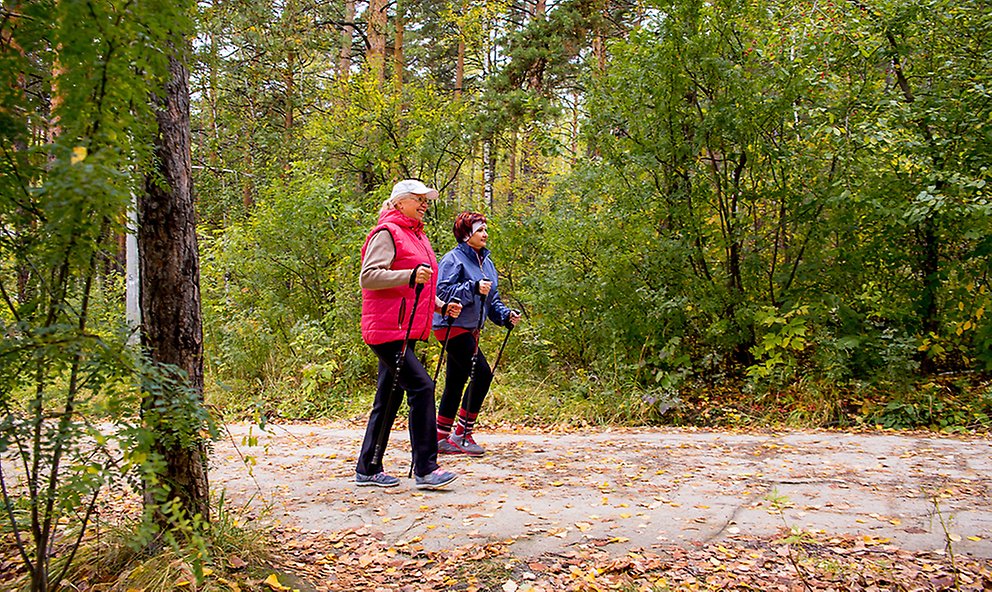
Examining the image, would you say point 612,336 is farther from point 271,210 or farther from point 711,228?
point 271,210

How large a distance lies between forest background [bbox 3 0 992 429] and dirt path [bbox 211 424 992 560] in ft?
4.68

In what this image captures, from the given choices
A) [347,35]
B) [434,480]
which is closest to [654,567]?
[434,480]

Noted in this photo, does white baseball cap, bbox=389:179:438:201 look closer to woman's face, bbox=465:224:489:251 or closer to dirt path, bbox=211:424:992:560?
woman's face, bbox=465:224:489:251

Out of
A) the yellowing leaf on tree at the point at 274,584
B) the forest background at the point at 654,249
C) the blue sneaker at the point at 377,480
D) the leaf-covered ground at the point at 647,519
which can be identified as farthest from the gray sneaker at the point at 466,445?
the yellowing leaf on tree at the point at 274,584

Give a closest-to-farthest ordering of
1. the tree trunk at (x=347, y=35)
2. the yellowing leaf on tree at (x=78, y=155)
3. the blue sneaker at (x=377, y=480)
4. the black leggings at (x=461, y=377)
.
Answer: the yellowing leaf on tree at (x=78, y=155), the blue sneaker at (x=377, y=480), the black leggings at (x=461, y=377), the tree trunk at (x=347, y=35)

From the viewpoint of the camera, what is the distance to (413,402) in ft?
15.7

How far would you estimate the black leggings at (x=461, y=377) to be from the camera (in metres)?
5.72

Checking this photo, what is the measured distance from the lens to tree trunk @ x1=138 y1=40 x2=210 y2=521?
3227 mm

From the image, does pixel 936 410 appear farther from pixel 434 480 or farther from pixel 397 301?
pixel 397 301

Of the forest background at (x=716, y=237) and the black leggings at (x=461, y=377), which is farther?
the forest background at (x=716, y=237)

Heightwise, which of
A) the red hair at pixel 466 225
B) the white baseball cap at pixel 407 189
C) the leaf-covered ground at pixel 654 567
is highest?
the white baseball cap at pixel 407 189

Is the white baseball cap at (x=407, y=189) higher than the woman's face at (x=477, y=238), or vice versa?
the white baseball cap at (x=407, y=189)

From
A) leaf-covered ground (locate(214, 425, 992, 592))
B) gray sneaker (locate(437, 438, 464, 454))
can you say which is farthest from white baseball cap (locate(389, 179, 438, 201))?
gray sneaker (locate(437, 438, 464, 454))

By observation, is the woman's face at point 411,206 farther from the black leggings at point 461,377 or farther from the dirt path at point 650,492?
the dirt path at point 650,492
